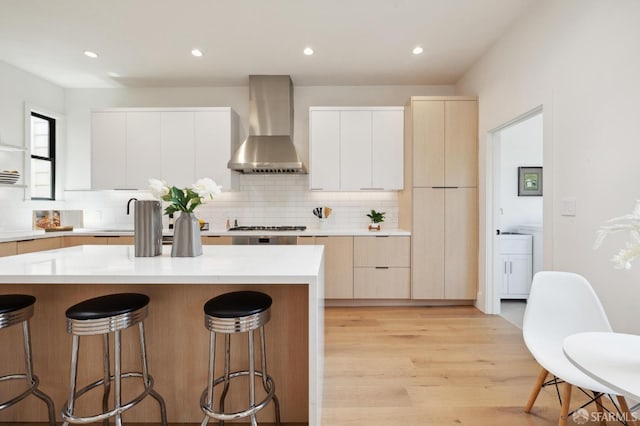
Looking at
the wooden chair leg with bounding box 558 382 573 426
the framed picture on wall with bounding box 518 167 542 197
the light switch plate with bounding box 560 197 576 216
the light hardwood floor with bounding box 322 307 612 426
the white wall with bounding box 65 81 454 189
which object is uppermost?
the white wall with bounding box 65 81 454 189

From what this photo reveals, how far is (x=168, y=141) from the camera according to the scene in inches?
167

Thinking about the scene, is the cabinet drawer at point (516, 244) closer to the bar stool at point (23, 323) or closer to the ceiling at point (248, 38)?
the ceiling at point (248, 38)

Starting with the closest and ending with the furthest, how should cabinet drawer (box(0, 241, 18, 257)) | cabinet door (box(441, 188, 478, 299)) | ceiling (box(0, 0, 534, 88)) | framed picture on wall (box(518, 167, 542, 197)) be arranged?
ceiling (box(0, 0, 534, 88)) → cabinet drawer (box(0, 241, 18, 257)) → cabinet door (box(441, 188, 478, 299)) → framed picture on wall (box(518, 167, 542, 197))

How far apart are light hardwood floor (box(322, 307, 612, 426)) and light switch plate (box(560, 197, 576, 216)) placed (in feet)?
3.86

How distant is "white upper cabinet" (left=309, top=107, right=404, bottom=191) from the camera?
13.8 feet

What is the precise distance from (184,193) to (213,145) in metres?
2.42

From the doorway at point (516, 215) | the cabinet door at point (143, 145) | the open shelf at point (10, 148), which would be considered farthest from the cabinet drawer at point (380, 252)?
the open shelf at point (10, 148)

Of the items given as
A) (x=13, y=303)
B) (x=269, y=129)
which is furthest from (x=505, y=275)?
(x=13, y=303)

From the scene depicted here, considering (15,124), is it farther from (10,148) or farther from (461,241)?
(461,241)

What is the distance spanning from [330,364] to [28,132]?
4.44 metres

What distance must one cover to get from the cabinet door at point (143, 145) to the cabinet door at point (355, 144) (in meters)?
2.34

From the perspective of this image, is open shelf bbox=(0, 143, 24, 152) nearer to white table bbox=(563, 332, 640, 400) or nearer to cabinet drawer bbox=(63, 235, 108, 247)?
cabinet drawer bbox=(63, 235, 108, 247)

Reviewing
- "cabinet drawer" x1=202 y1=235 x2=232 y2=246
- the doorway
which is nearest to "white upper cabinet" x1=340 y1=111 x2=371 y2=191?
the doorway

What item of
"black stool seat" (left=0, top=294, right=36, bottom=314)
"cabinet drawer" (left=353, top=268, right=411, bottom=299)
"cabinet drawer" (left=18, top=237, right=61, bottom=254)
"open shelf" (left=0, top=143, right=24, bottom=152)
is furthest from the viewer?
"cabinet drawer" (left=353, top=268, right=411, bottom=299)
